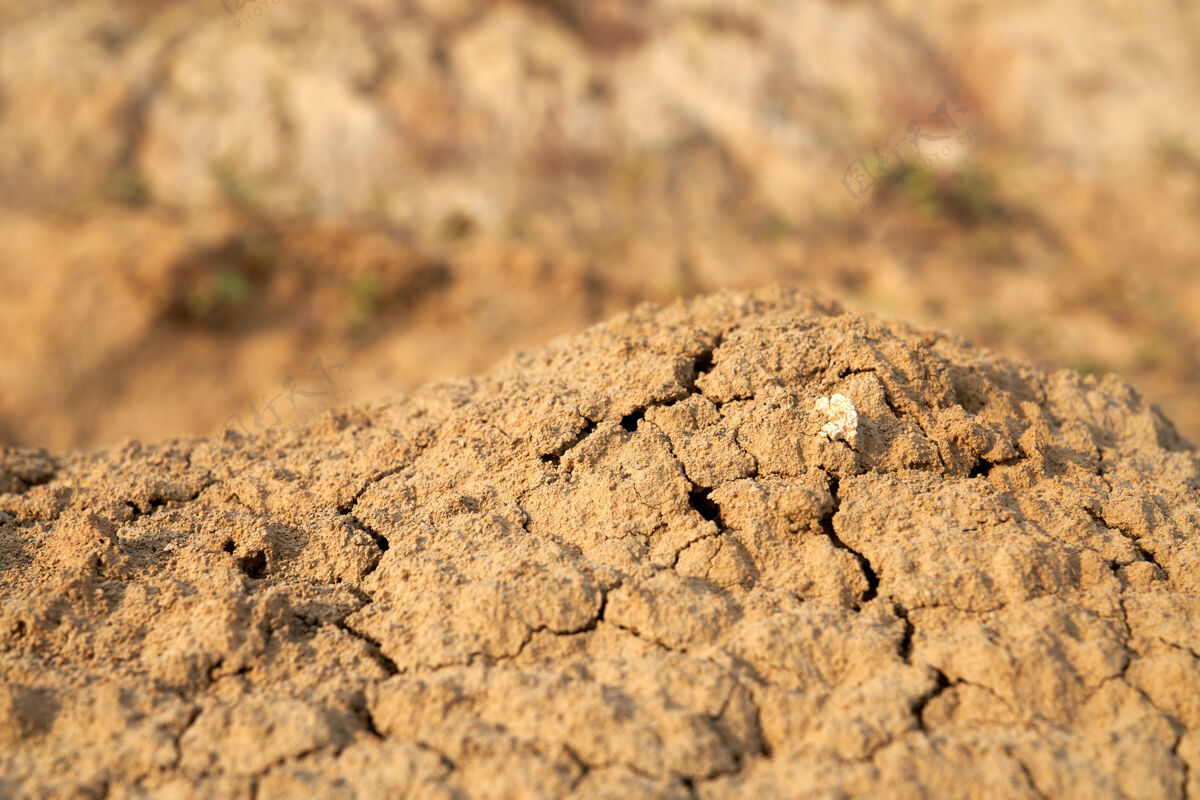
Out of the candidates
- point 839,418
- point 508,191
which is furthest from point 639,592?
point 508,191

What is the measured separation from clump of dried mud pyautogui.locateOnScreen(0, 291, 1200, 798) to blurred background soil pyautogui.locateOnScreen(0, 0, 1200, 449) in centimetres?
404

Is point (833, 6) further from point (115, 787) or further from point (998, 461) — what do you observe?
point (115, 787)

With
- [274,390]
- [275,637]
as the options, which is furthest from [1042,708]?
[274,390]

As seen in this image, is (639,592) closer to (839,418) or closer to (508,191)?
(839,418)

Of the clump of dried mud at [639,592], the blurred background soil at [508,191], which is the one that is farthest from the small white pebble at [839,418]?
the blurred background soil at [508,191]

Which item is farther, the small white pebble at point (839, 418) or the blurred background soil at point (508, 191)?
the blurred background soil at point (508, 191)

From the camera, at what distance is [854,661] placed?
1772mm

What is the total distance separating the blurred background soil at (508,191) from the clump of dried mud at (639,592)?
404cm

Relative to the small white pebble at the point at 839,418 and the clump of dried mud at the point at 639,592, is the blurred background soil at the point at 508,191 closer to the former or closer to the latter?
the clump of dried mud at the point at 639,592

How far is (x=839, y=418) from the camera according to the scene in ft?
7.43

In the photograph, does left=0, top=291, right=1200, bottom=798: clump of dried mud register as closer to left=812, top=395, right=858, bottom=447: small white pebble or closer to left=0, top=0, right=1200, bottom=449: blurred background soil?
left=812, top=395, right=858, bottom=447: small white pebble

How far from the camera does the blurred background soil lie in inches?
273

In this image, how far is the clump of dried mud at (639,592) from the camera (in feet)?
5.19

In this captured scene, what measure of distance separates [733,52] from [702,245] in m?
2.54
